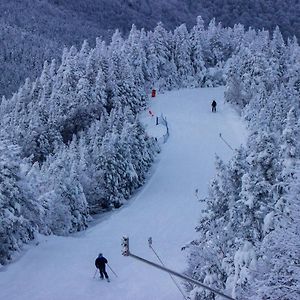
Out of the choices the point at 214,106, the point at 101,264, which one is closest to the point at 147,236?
the point at 101,264

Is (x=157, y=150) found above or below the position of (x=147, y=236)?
above

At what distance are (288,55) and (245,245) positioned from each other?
56812 millimetres

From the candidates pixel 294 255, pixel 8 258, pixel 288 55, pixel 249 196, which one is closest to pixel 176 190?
pixel 8 258

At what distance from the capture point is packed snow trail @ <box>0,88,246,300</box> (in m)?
19.4

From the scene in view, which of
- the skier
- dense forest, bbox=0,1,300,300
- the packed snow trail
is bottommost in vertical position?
the packed snow trail

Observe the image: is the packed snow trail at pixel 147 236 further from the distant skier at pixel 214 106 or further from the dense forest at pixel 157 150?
the dense forest at pixel 157 150

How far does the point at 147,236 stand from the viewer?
2772 centimetres

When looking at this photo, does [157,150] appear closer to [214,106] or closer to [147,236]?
[214,106]

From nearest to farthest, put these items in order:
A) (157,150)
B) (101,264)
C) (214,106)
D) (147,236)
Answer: (101,264)
(147,236)
(157,150)
(214,106)

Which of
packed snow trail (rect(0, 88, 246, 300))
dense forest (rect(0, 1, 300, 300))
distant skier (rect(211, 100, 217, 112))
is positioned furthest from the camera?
distant skier (rect(211, 100, 217, 112))

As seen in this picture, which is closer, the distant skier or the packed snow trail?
the packed snow trail

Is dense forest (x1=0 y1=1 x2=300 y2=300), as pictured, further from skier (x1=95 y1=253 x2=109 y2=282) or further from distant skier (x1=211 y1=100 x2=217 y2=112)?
skier (x1=95 y1=253 x2=109 y2=282)

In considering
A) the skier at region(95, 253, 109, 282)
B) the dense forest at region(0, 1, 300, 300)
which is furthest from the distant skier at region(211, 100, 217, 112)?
the skier at region(95, 253, 109, 282)

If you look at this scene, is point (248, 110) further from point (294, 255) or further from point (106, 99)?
point (294, 255)
